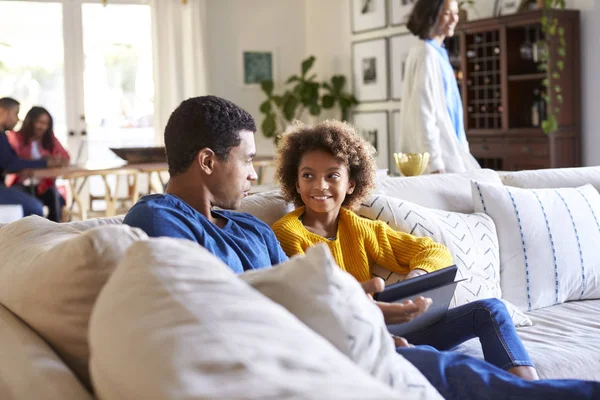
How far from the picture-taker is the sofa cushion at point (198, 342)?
2.74ft

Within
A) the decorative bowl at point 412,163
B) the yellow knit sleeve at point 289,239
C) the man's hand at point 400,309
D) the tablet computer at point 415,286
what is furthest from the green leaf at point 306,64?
the man's hand at point 400,309

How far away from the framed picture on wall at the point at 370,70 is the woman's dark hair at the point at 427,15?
4.23 metres

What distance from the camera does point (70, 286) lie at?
124cm

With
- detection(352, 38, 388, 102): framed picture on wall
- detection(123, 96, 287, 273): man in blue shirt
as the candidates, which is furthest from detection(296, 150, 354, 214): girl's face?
detection(352, 38, 388, 102): framed picture on wall

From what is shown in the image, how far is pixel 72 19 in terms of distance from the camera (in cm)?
844

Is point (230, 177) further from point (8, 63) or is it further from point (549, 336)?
point (8, 63)

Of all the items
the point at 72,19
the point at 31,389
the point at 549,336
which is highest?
the point at 72,19

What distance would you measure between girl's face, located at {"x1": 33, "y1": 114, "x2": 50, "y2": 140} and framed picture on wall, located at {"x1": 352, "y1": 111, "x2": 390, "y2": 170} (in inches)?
120

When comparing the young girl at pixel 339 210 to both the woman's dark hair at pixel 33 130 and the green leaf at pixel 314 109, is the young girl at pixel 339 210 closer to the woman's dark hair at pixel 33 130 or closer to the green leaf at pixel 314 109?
the woman's dark hair at pixel 33 130

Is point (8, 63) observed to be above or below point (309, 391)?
above

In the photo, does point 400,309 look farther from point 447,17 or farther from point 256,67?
point 256,67

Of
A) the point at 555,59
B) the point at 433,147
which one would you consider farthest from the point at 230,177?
the point at 555,59

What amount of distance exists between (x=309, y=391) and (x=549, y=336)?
1.86 meters

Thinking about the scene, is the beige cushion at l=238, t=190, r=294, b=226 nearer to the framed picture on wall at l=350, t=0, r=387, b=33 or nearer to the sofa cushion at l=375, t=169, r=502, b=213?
the sofa cushion at l=375, t=169, r=502, b=213
